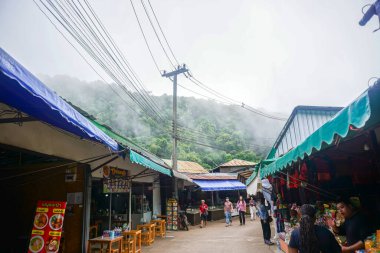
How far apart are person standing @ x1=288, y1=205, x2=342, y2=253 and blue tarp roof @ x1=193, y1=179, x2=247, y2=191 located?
17.8 m

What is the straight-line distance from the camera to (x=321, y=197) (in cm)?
825

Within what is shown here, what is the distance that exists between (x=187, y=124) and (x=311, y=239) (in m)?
65.7

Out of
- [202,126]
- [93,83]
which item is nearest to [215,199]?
[202,126]

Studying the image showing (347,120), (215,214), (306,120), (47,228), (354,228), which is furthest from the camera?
(215,214)

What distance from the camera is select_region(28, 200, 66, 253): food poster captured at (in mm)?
5086

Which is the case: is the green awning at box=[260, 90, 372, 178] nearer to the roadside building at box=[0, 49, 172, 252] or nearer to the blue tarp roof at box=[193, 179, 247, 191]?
the roadside building at box=[0, 49, 172, 252]

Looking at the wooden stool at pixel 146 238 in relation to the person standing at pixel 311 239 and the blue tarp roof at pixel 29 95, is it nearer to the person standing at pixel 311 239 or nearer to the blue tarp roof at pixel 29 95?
the blue tarp roof at pixel 29 95

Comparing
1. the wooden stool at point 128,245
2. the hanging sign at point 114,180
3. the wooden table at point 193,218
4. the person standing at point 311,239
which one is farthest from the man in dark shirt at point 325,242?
the wooden table at point 193,218

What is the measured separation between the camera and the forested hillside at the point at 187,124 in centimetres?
5017

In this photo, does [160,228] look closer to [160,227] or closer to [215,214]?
→ [160,227]

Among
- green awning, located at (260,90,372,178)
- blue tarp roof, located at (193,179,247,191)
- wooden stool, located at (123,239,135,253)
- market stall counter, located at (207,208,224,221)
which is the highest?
green awning, located at (260,90,372,178)

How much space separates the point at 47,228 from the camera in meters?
5.22

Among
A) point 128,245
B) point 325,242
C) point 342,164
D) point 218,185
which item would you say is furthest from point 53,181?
point 218,185

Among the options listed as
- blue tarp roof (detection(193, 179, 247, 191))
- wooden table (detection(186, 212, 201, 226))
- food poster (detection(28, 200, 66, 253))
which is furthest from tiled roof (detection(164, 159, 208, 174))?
food poster (detection(28, 200, 66, 253))
